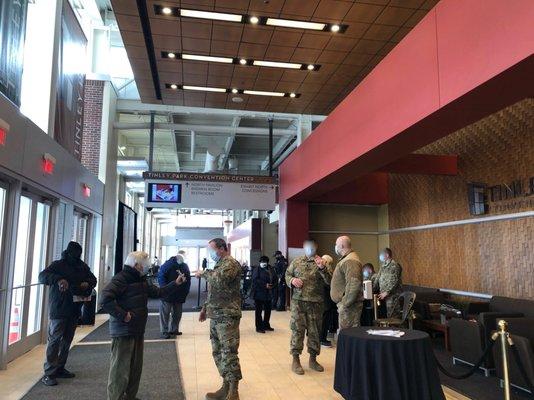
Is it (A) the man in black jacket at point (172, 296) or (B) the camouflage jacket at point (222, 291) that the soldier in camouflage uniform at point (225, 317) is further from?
(A) the man in black jacket at point (172, 296)

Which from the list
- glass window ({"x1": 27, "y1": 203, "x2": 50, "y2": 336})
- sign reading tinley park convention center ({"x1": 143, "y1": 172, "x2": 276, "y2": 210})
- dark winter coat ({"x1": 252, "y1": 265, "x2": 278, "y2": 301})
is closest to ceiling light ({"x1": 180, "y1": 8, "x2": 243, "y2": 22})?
glass window ({"x1": 27, "y1": 203, "x2": 50, "y2": 336})

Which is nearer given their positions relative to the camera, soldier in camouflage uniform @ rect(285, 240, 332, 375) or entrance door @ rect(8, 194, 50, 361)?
soldier in camouflage uniform @ rect(285, 240, 332, 375)

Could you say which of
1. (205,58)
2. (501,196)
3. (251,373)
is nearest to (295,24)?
(205,58)

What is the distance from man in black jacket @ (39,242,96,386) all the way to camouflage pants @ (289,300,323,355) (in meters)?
2.40

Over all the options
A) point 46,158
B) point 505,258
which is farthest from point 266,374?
point 46,158

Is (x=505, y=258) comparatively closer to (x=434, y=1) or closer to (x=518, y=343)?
(x=518, y=343)

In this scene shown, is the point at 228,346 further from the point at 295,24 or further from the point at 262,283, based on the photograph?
the point at 295,24

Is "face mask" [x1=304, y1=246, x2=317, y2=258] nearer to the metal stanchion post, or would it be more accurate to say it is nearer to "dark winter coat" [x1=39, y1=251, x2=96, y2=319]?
the metal stanchion post

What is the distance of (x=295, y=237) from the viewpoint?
33.9 ft

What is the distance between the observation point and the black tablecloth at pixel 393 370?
10.8 feet

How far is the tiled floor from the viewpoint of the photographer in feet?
14.5

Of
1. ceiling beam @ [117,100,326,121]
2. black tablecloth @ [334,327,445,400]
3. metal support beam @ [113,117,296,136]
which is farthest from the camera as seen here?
ceiling beam @ [117,100,326,121]

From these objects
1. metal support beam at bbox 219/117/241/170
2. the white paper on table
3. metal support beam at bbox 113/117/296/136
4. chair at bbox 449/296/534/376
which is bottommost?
chair at bbox 449/296/534/376

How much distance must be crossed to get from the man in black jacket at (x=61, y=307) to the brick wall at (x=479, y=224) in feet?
18.5
